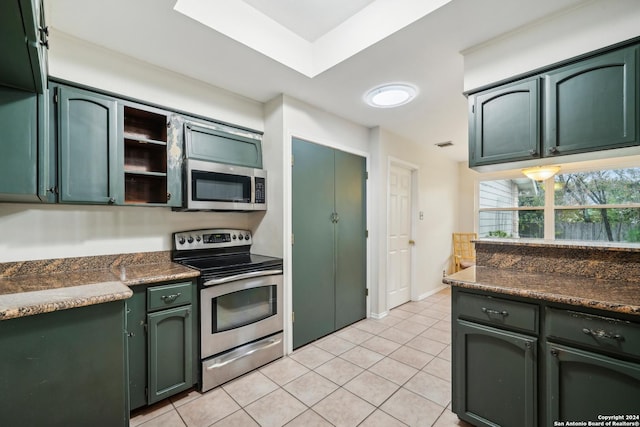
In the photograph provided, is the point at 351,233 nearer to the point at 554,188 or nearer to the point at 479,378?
the point at 479,378

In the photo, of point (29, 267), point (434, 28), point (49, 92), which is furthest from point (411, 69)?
point (29, 267)

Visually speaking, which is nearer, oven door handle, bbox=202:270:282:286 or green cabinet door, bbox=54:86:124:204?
green cabinet door, bbox=54:86:124:204

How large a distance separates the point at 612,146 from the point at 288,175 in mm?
2189

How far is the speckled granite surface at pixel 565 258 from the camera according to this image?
1.58 m

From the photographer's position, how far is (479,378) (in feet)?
5.20

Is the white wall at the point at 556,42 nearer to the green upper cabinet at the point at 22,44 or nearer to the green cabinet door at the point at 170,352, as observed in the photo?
the green upper cabinet at the point at 22,44

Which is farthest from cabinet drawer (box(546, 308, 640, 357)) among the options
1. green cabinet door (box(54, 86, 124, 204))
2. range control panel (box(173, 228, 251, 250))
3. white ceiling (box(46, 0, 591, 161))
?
green cabinet door (box(54, 86, 124, 204))

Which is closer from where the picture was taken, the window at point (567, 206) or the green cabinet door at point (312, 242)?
the green cabinet door at point (312, 242)

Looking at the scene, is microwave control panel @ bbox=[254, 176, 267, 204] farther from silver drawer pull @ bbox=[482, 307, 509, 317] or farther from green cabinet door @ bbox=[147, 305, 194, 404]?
silver drawer pull @ bbox=[482, 307, 509, 317]

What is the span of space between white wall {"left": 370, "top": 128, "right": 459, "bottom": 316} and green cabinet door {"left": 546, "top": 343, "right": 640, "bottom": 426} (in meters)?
2.16

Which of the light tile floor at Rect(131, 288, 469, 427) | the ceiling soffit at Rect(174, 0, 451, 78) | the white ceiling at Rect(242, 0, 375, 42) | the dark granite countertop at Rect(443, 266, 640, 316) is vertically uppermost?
the white ceiling at Rect(242, 0, 375, 42)

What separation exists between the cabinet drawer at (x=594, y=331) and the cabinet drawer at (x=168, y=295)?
84.2 inches

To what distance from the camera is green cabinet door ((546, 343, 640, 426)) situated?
3.86ft

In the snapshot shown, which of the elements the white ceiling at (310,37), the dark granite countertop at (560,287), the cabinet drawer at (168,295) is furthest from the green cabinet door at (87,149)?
the dark granite countertop at (560,287)
